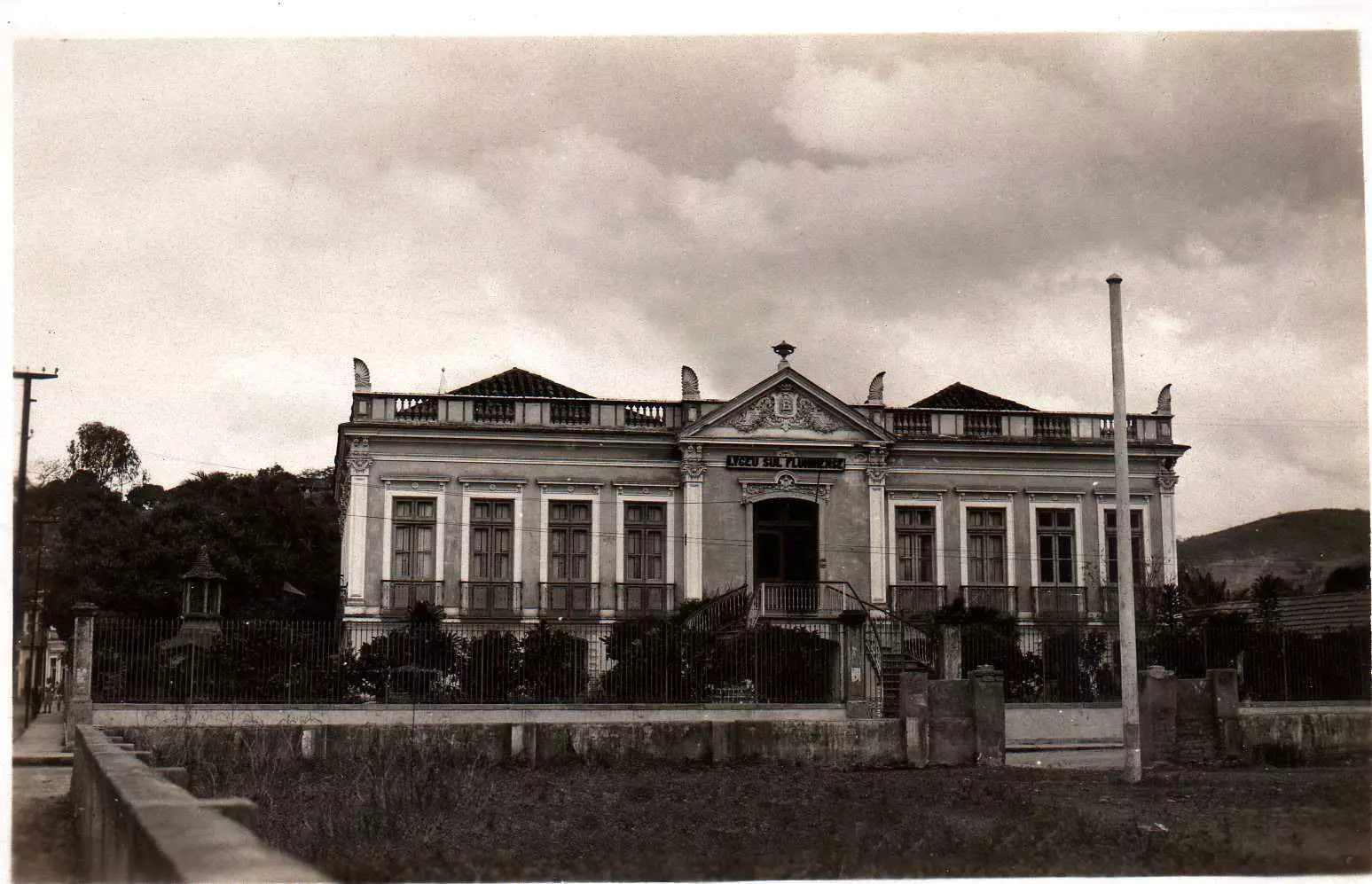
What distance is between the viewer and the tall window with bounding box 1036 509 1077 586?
104 feet

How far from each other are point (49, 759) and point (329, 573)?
27.0 metres

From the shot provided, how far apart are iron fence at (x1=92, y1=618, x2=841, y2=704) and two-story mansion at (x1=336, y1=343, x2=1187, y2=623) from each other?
7.74 m

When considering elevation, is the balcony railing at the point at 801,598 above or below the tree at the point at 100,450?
below

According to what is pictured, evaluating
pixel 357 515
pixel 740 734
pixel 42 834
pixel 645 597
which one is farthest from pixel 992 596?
pixel 42 834

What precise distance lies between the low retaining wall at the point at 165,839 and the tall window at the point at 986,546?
24.3 metres

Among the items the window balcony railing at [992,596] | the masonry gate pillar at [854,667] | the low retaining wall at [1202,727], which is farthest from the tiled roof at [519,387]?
the low retaining wall at [1202,727]

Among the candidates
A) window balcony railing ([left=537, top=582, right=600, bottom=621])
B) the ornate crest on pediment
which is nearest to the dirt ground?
window balcony railing ([left=537, top=582, right=600, bottom=621])

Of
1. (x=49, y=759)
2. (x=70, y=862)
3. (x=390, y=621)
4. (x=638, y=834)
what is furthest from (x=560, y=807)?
(x=390, y=621)

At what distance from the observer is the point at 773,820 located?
12.0 metres

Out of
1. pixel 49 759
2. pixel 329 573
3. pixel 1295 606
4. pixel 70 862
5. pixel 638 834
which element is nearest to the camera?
pixel 70 862

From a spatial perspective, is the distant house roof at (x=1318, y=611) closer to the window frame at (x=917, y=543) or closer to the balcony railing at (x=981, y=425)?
the window frame at (x=917, y=543)

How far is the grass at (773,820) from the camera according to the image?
30.5 ft

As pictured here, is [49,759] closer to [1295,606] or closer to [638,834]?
[638,834]

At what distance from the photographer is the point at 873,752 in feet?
62.6
